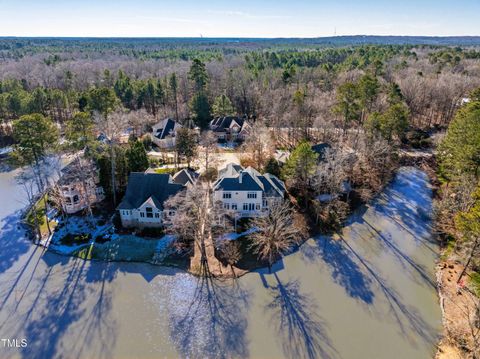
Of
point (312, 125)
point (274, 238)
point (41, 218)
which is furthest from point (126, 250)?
point (312, 125)

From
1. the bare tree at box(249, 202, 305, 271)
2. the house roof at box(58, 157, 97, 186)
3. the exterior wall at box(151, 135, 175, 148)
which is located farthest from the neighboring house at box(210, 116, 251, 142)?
the bare tree at box(249, 202, 305, 271)

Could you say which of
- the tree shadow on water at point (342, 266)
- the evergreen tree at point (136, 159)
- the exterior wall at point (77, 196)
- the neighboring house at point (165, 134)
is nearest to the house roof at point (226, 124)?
the neighboring house at point (165, 134)

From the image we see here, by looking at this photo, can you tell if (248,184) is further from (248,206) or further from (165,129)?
(165,129)

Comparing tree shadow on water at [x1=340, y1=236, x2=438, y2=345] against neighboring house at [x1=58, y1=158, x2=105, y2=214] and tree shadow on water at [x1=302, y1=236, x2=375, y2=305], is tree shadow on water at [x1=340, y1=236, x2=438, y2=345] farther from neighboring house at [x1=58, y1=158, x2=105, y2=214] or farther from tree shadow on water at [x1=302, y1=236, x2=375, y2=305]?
neighboring house at [x1=58, y1=158, x2=105, y2=214]

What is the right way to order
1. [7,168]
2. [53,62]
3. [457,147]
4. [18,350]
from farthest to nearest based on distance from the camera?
[53,62] → [7,168] → [457,147] → [18,350]

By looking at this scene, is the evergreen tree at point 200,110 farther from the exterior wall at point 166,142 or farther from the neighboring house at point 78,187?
the neighboring house at point 78,187

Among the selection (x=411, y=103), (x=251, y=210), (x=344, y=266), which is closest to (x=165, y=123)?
(x=251, y=210)

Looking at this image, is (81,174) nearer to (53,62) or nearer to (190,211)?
(190,211)
